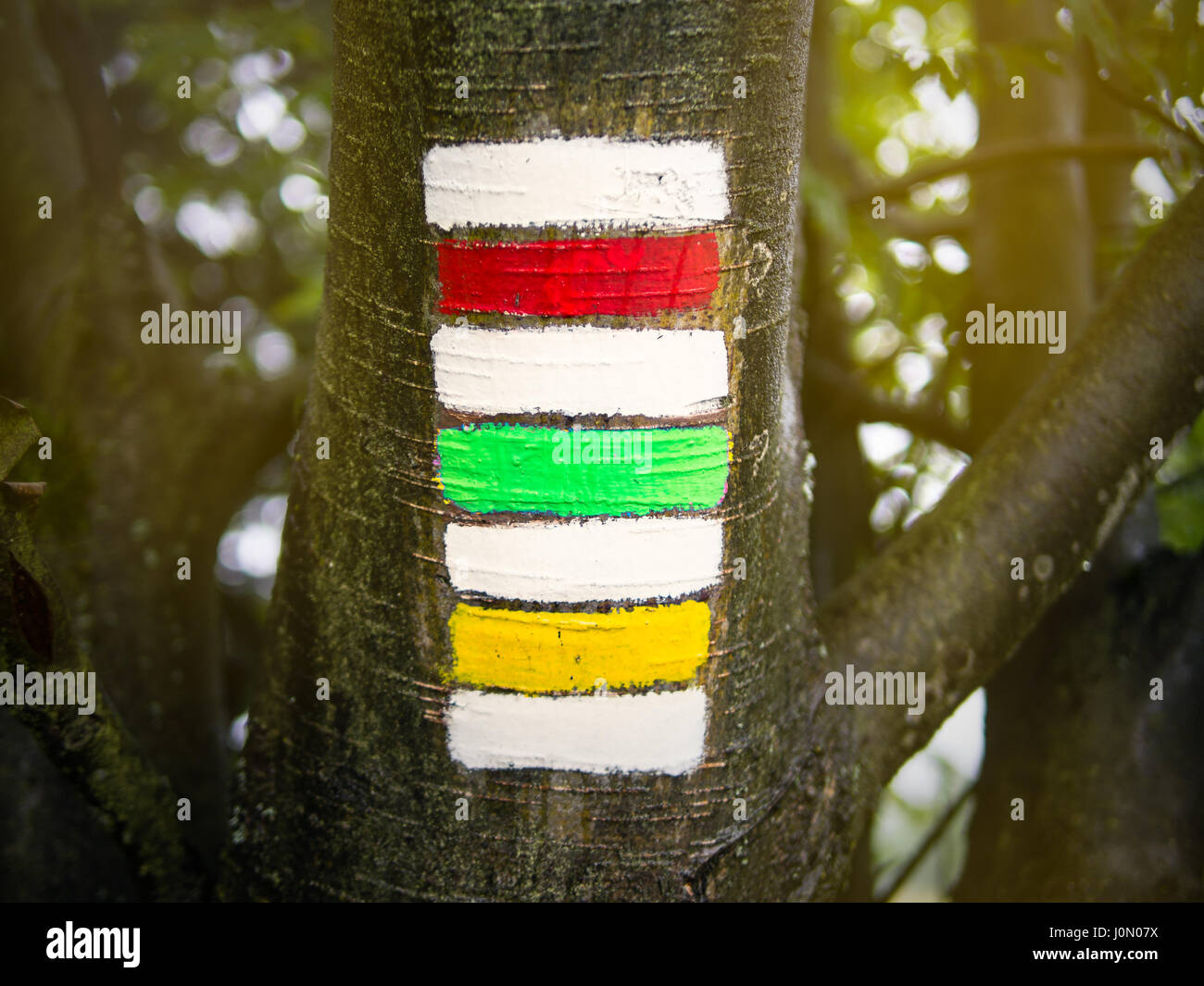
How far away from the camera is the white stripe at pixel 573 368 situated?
41.2 inches

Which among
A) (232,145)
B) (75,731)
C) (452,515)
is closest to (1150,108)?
(452,515)

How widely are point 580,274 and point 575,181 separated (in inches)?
3.6

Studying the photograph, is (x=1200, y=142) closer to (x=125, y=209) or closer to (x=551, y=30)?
(x=551, y=30)

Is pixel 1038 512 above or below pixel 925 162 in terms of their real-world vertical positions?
below

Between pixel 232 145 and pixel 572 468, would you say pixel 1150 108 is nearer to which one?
pixel 572 468

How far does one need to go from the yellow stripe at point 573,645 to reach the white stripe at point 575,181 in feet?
1.42

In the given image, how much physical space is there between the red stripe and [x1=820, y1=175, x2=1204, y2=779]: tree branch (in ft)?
2.26

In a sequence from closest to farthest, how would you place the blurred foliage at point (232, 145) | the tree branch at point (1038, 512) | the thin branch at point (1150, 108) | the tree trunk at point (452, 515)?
the tree trunk at point (452, 515)
the tree branch at point (1038, 512)
the thin branch at point (1150, 108)
the blurred foliage at point (232, 145)

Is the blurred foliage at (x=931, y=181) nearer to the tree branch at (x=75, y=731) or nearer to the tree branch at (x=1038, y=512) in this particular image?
the tree branch at (x=1038, y=512)

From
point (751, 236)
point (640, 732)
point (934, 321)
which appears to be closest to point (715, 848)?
point (640, 732)

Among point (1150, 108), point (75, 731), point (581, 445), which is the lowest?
point (75, 731)

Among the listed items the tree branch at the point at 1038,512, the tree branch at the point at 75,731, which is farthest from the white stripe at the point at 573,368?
the tree branch at the point at 1038,512

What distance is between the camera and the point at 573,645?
1.14 metres
